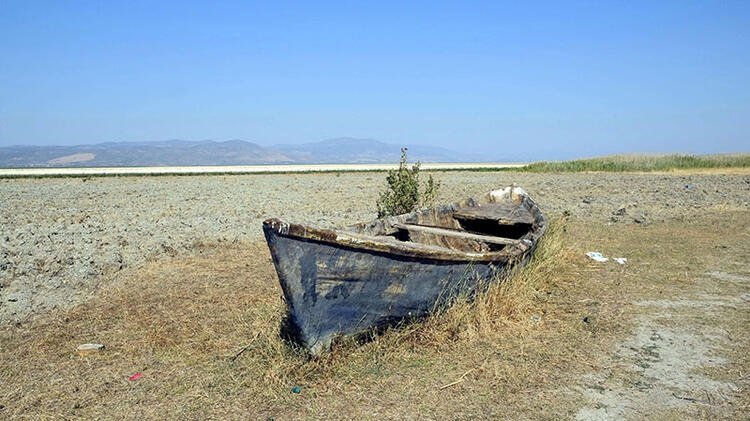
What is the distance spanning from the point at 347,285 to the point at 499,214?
17.1 ft

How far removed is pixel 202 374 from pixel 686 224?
1220cm

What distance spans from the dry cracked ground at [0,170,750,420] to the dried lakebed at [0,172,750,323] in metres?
0.09

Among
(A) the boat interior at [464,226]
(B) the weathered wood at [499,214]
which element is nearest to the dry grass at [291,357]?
(A) the boat interior at [464,226]

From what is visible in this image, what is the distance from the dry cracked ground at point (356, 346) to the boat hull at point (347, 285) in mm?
249

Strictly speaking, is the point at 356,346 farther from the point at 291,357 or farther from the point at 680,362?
the point at 680,362

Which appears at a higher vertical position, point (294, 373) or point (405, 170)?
point (405, 170)

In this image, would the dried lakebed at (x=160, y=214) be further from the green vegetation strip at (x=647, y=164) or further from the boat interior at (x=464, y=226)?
the green vegetation strip at (x=647, y=164)

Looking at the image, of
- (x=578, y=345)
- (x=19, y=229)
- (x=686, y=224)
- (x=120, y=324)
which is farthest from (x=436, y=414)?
(x=19, y=229)

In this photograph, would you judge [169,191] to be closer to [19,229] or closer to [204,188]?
[204,188]

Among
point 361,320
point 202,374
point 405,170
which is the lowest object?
point 202,374

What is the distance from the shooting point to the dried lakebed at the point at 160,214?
9086mm

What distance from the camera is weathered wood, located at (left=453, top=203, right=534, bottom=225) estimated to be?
31.9 feet

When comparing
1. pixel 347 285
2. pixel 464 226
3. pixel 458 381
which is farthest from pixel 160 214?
pixel 458 381

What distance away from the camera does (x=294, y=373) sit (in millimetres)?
5305
